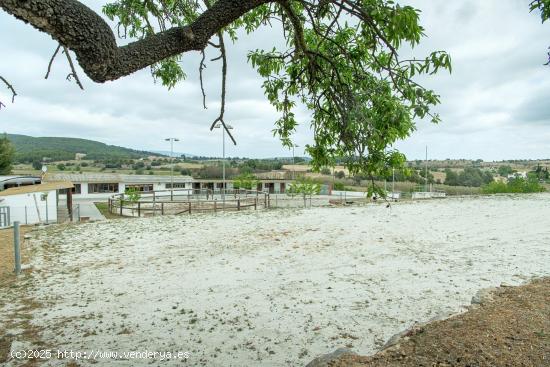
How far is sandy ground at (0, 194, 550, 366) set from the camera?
3.50 m

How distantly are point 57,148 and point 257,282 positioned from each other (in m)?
95.9

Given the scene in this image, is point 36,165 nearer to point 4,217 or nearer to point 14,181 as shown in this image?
point 14,181

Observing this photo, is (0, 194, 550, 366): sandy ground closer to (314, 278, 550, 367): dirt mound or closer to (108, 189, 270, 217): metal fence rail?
(314, 278, 550, 367): dirt mound

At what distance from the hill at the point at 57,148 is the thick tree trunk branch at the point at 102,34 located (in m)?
78.7

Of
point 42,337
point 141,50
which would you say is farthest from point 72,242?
point 141,50

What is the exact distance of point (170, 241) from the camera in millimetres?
8438

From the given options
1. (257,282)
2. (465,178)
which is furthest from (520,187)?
(465,178)

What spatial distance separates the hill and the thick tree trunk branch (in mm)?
78654

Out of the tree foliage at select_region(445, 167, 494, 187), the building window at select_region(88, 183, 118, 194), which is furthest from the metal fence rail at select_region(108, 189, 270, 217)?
the tree foliage at select_region(445, 167, 494, 187)

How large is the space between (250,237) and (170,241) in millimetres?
1983

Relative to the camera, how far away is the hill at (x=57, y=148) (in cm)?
7181

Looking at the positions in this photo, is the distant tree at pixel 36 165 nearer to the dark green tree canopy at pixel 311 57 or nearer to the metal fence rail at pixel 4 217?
the metal fence rail at pixel 4 217

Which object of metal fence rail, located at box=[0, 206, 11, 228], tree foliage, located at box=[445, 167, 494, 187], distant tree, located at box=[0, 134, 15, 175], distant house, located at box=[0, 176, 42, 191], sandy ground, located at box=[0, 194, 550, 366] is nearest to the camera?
sandy ground, located at box=[0, 194, 550, 366]

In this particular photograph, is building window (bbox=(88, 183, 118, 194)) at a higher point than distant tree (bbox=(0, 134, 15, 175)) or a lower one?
lower
